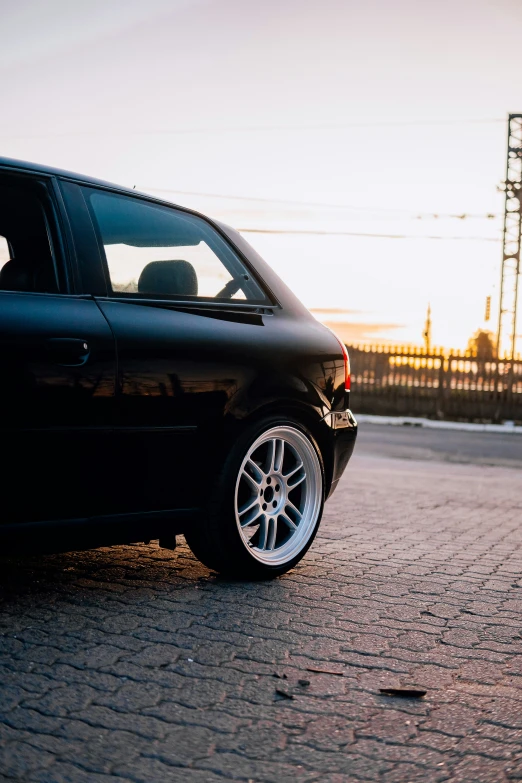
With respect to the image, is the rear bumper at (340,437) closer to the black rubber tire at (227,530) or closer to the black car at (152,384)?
the black car at (152,384)

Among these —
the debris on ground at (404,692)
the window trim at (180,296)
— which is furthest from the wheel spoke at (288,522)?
the debris on ground at (404,692)

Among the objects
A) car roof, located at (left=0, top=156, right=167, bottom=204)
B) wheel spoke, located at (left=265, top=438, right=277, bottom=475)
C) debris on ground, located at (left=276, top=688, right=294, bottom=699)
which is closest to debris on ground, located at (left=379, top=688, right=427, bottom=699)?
debris on ground, located at (left=276, top=688, right=294, bottom=699)

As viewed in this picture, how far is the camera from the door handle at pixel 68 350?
3.70m

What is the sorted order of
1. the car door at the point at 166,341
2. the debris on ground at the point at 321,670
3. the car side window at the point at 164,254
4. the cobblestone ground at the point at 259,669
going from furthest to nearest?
the car side window at the point at 164,254 < the car door at the point at 166,341 < the debris on ground at the point at 321,670 < the cobblestone ground at the point at 259,669

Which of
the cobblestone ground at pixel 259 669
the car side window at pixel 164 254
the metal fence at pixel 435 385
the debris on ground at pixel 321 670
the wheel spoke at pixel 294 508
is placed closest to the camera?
the cobblestone ground at pixel 259 669

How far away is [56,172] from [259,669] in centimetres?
219

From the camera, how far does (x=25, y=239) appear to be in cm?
409

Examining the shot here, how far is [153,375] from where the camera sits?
404 cm

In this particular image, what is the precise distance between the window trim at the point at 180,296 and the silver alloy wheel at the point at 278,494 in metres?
0.63

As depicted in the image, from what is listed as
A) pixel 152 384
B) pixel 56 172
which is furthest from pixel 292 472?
pixel 56 172

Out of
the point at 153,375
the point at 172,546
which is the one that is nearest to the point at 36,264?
the point at 153,375

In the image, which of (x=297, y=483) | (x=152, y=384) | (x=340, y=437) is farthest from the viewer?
(x=340, y=437)

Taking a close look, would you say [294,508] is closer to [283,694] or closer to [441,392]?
[283,694]

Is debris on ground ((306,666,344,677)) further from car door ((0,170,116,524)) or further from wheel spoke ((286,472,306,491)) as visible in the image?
wheel spoke ((286,472,306,491))
